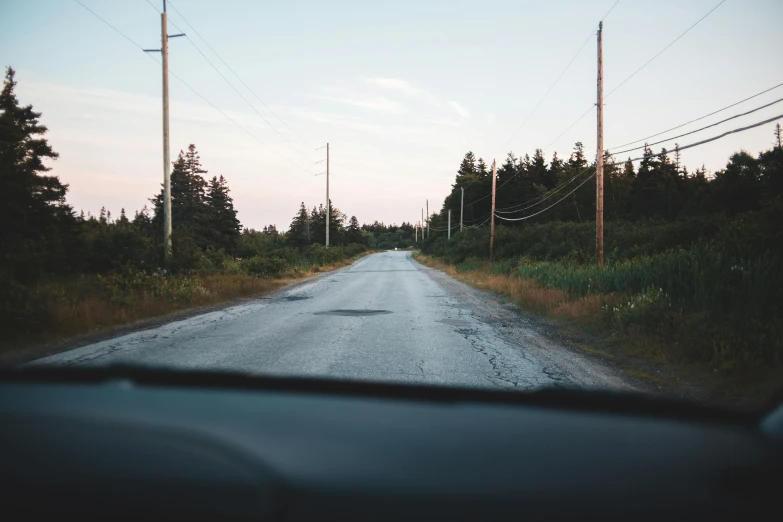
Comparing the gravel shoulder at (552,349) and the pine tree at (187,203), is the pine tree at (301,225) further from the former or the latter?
the gravel shoulder at (552,349)

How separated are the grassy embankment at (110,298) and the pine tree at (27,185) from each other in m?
12.3

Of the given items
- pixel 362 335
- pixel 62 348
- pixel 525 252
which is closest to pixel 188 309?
pixel 62 348

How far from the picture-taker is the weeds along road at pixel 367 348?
19.3 ft

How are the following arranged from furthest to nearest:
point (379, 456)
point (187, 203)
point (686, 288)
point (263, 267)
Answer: point (187, 203), point (263, 267), point (686, 288), point (379, 456)

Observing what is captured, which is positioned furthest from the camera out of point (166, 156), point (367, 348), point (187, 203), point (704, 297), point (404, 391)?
point (187, 203)

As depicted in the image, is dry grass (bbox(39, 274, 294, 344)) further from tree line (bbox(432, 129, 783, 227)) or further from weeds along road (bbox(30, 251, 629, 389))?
tree line (bbox(432, 129, 783, 227))

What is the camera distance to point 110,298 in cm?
1162

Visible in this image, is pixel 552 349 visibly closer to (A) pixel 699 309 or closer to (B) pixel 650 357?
(B) pixel 650 357

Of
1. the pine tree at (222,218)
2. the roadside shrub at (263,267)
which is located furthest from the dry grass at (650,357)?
the pine tree at (222,218)

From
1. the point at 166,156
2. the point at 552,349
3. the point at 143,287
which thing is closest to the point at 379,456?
the point at 552,349

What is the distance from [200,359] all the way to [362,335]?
2.99 metres

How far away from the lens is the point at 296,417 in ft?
5.51

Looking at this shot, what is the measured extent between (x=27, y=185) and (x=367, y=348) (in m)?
34.6

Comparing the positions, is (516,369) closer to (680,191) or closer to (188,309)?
(188,309)
